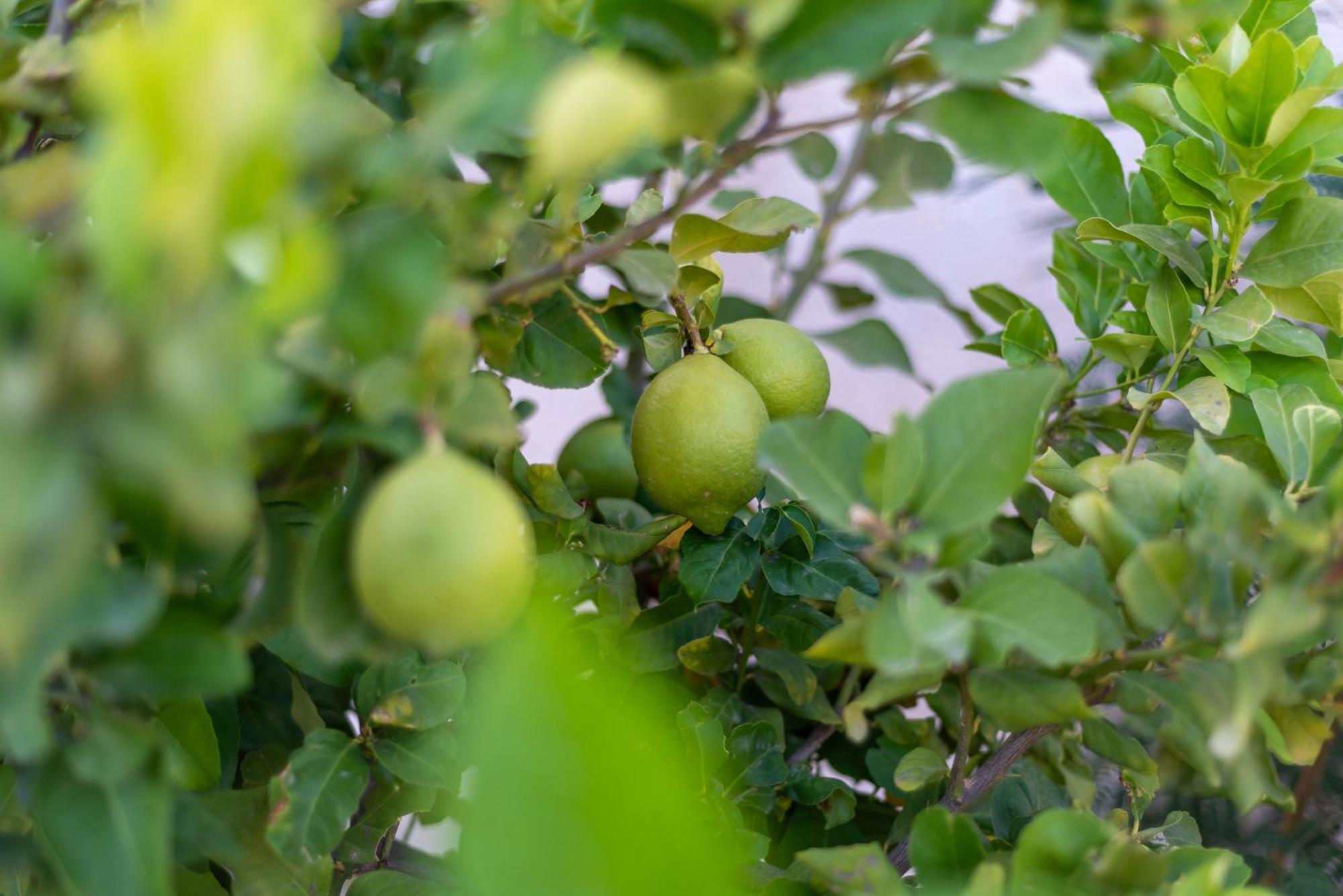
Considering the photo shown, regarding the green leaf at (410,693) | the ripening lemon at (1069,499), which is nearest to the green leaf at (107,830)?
the green leaf at (410,693)

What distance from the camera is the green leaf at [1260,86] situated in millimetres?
395

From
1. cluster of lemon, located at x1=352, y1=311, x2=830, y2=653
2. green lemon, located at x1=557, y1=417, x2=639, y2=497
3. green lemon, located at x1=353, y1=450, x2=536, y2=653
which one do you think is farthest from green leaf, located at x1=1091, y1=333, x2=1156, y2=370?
green lemon, located at x1=353, y1=450, x2=536, y2=653

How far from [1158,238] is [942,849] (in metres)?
0.26

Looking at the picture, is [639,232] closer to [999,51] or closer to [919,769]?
[999,51]

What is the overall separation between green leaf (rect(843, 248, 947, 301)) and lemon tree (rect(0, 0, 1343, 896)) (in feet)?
0.18

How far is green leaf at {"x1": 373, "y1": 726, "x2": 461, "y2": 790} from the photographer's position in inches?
13.6

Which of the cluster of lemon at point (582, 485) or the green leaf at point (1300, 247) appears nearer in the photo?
the cluster of lemon at point (582, 485)

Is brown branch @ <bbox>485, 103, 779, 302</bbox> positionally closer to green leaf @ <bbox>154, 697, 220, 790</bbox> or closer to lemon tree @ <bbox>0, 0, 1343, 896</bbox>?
lemon tree @ <bbox>0, 0, 1343, 896</bbox>

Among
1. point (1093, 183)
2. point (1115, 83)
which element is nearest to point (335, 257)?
point (1115, 83)

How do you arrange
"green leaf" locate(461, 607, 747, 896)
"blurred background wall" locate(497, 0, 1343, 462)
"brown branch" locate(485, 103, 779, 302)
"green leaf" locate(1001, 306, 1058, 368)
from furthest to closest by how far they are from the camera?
"blurred background wall" locate(497, 0, 1343, 462) < "green leaf" locate(1001, 306, 1058, 368) < "brown branch" locate(485, 103, 779, 302) < "green leaf" locate(461, 607, 747, 896)

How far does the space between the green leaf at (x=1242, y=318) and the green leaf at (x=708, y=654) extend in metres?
0.24

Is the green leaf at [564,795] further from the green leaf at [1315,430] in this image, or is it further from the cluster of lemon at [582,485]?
the green leaf at [1315,430]

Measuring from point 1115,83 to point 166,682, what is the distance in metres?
0.26

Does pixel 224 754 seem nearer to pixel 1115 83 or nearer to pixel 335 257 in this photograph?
pixel 335 257
